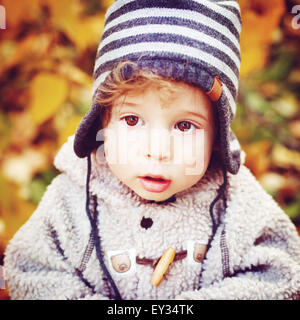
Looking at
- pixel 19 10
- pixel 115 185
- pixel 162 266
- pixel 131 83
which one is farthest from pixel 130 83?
pixel 19 10

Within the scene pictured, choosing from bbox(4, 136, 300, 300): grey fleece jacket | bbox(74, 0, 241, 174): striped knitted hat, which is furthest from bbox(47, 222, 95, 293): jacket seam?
bbox(74, 0, 241, 174): striped knitted hat

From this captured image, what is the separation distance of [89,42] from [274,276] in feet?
3.11

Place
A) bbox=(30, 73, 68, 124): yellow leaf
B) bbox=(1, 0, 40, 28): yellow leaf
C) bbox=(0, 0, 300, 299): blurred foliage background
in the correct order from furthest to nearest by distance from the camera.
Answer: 1. bbox=(30, 73, 68, 124): yellow leaf
2. bbox=(0, 0, 300, 299): blurred foliage background
3. bbox=(1, 0, 40, 28): yellow leaf

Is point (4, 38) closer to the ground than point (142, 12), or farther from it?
farther from it

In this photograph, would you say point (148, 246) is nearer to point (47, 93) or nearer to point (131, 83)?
point (131, 83)

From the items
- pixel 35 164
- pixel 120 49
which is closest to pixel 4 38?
pixel 35 164

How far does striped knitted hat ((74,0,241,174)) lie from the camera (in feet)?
2.03

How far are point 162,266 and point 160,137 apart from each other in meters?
0.26

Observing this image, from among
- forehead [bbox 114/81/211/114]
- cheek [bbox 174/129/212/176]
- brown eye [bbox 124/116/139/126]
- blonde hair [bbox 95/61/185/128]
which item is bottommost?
cheek [bbox 174/129/212/176]

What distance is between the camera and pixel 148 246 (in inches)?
29.8

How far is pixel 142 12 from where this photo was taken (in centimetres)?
65

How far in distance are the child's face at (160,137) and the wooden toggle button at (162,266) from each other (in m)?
0.12

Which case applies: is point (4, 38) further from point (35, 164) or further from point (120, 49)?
point (120, 49)

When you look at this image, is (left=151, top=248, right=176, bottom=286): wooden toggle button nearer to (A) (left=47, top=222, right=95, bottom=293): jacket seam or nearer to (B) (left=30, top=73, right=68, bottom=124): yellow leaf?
(A) (left=47, top=222, right=95, bottom=293): jacket seam
